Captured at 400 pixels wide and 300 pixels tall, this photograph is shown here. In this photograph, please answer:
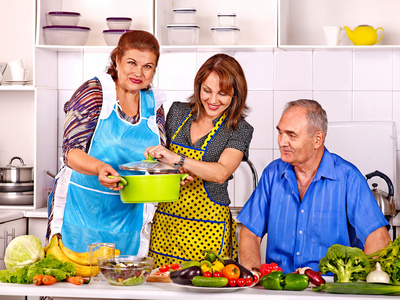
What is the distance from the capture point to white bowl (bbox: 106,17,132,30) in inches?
127

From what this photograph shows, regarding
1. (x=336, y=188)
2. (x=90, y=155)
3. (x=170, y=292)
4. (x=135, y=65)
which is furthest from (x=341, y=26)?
(x=170, y=292)

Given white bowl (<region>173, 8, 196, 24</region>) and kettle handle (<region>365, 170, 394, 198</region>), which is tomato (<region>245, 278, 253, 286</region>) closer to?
kettle handle (<region>365, 170, 394, 198</region>)

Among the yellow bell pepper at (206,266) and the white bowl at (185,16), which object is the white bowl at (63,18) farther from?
the yellow bell pepper at (206,266)

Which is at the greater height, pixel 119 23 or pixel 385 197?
pixel 119 23

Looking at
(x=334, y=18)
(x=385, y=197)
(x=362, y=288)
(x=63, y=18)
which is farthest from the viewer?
(x=334, y=18)

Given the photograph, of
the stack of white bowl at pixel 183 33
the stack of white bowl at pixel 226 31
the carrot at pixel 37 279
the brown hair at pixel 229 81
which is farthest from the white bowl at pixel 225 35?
the carrot at pixel 37 279

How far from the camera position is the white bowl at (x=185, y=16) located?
3.24 m

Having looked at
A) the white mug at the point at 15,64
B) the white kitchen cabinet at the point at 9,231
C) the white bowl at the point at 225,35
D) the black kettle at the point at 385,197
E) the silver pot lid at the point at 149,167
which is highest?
the white bowl at the point at 225,35

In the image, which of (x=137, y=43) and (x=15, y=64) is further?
(x=15, y=64)

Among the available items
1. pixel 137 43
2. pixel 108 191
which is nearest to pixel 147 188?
pixel 108 191

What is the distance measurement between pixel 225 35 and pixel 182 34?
0.24 meters

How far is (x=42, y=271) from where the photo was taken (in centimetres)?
171

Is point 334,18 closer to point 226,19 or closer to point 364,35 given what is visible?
point 364,35

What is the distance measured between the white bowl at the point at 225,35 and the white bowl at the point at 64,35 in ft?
2.41
